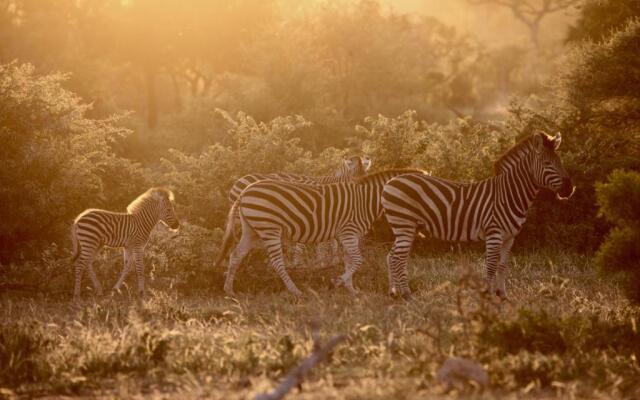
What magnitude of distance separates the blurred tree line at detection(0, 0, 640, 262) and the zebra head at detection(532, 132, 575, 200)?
4.35 metres

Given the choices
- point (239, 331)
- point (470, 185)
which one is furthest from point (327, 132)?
point (239, 331)

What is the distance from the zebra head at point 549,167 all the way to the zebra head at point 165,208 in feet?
19.4

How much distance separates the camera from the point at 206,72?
41562 millimetres

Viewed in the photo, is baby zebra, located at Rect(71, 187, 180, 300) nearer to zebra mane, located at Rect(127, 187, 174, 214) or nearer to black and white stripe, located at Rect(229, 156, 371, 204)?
zebra mane, located at Rect(127, 187, 174, 214)

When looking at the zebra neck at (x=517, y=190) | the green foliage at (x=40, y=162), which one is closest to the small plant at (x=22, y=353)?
the zebra neck at (x=517, y=190)

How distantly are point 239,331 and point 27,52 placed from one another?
2511 cm

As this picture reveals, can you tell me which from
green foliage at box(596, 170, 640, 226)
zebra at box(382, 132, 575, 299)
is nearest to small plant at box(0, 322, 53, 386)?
zebra at box(382, 132, 575, 299)

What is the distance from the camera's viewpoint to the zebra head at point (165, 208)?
1438 centimetres

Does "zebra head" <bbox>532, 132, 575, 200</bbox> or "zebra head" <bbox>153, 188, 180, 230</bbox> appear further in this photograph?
"zebra head" <bbox>153, 188, 180, 230</bbox>

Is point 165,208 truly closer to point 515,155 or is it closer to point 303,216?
point 303,216

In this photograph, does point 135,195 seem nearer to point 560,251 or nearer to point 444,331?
point 560,251

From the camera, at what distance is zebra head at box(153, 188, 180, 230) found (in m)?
14.4

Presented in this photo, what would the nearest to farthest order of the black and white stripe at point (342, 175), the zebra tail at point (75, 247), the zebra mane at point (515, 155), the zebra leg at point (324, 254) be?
the zebra mane at point (515, 155)
the zebra tail at point (75, 247)
the zebra leg at point (324, 254)
the black and white stripe at point (342, 175)

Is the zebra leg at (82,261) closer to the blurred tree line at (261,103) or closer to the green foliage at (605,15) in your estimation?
the blurred tree line at (261,103)
